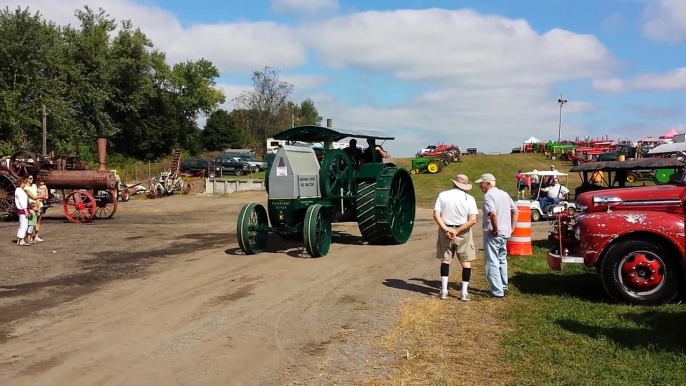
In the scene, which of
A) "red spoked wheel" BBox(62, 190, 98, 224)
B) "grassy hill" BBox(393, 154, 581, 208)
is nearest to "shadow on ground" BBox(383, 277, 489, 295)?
"red spoked wheel" BBox(62, 190, 98, 224)

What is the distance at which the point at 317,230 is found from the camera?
12.2m

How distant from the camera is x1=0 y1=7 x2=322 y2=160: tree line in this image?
43.5m

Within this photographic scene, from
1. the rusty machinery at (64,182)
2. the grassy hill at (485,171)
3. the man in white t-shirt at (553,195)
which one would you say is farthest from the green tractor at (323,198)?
the grassy hill at (485,171)

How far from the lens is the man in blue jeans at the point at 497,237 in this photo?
28.1ft

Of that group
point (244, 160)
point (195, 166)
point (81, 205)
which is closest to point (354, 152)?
point (81, 205)

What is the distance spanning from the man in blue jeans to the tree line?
23410mm

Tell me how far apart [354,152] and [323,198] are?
7.55 feet

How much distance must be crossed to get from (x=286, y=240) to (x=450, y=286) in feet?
19.7

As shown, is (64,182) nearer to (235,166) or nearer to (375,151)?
(375,151)

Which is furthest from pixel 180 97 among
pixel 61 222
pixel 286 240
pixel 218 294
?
pixel 218 294

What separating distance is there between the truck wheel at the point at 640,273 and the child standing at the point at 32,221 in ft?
41.0

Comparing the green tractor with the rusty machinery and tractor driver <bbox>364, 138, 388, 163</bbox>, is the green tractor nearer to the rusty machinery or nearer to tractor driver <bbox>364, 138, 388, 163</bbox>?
tractor driver <bbox>364, 138, 388, 163</bbox>

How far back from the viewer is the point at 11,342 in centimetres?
661

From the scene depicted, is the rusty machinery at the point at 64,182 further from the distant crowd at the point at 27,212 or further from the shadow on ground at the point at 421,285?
the shadow on ground at the point at 421,285
